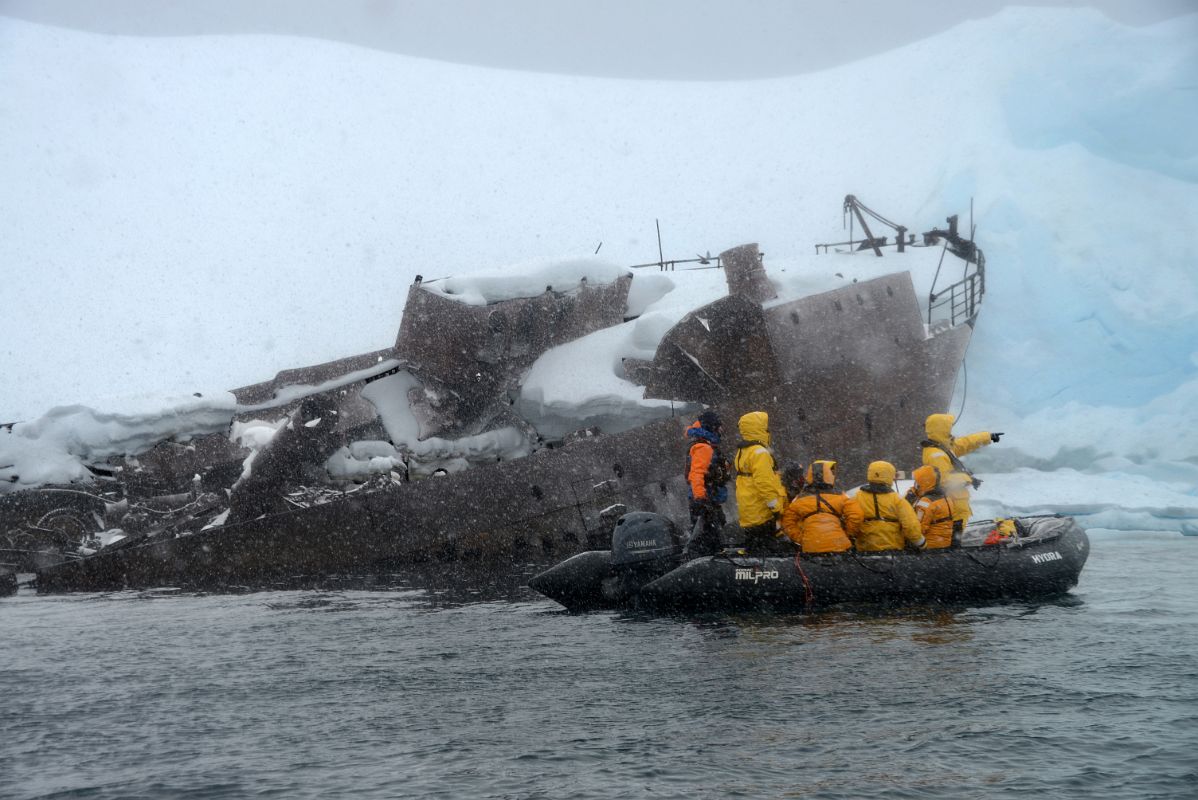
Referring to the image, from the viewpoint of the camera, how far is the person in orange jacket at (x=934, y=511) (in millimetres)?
9172

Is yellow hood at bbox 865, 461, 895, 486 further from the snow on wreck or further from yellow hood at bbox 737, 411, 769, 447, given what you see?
the snow on wreck

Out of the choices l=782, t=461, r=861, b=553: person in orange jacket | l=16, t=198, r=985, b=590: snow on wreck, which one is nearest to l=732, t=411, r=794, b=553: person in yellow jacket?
l=782, t=461, r=861, b=553: person in orange jacket

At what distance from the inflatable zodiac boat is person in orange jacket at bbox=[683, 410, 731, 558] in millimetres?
280

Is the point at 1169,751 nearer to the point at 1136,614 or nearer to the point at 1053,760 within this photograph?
the point at 1053,760

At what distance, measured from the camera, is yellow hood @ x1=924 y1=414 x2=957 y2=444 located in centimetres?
927

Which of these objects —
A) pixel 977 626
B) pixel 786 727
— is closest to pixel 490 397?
pixel 977 626

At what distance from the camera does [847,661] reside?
21.8ft

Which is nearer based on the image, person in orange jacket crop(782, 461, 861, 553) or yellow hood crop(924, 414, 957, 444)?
person in orange jacket crop(782, 461, 861, 553)

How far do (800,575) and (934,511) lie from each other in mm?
1554

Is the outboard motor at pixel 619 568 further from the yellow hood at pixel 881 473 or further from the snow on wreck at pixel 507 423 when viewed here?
the snow on wreck at pixel 507 423

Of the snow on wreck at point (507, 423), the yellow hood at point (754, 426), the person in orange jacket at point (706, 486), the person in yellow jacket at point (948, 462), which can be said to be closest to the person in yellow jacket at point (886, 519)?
the person in yellow jacket at point (948, 462)

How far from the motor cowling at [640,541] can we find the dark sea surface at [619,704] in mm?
573

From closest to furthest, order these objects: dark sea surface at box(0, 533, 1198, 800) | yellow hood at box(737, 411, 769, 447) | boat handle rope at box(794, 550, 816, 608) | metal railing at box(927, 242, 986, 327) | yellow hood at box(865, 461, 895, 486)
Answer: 1. dark sea surface at box(0, 533, 1198, 800)
2. boat handle rope at box(794, 550, 816, 608)
3. yellow hood at box(865, 461, 895, 486)
4. yellow hood at box(737, 411, 769, 447)
5. metal railing at box(927, 242, 986, 327)

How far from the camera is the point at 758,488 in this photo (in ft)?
29.2
